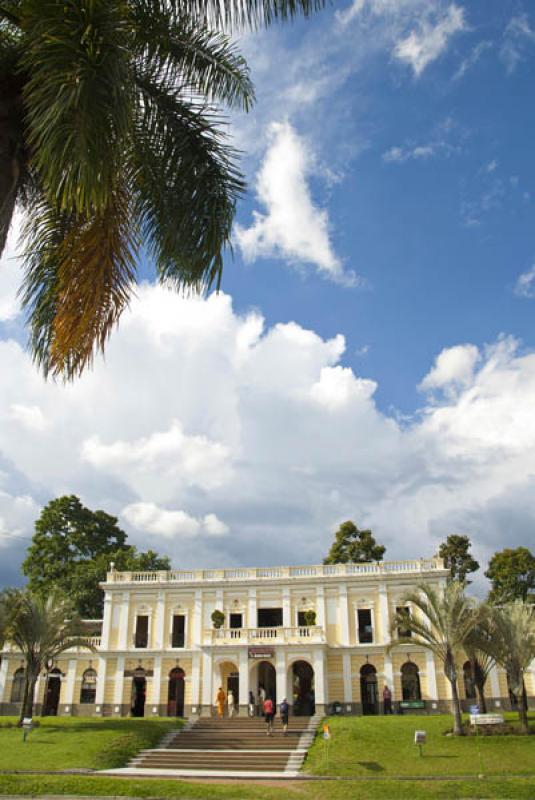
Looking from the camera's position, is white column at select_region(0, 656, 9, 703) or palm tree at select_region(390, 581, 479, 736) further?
white column at select_region(0, 656, 9, 703)

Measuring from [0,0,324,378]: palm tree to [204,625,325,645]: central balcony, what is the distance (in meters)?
32.8

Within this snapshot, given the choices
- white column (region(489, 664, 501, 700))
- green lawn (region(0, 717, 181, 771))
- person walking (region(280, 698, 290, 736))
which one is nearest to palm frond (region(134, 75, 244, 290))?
green lawn (region(0, 717, 181, 771))

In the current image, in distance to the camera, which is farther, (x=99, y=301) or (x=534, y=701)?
(x=534, y=701)

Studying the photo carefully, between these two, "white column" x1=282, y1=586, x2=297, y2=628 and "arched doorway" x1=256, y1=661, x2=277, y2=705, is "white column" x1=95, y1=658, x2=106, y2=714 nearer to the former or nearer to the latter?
"arched doorway" x1=256, y1=661, x2=277, y2=705

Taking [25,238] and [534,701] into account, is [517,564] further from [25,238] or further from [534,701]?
[25,238]

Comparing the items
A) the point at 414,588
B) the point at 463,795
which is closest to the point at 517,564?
the point at 414,588

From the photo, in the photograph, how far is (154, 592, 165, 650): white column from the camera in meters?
41.3

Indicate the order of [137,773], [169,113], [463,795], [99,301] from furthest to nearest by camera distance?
1. [137,773]
2. [463,795]
3. [169,113]
4. [99,301]

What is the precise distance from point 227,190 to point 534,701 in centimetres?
3799

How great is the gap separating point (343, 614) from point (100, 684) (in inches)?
584

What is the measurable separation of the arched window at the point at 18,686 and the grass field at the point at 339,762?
8.22 metres

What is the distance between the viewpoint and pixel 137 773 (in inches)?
901

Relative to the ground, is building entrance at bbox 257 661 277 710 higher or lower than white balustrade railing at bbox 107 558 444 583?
lower

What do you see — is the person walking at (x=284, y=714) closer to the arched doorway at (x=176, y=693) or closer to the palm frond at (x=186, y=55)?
the arched doorway at (x=176, y=693)
